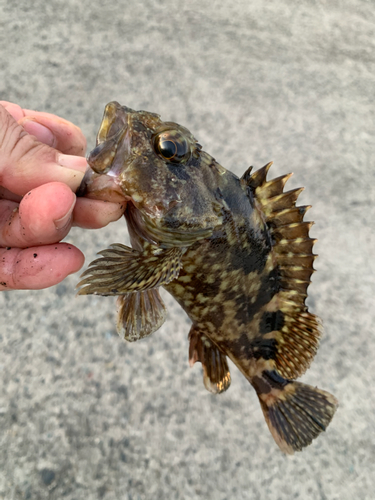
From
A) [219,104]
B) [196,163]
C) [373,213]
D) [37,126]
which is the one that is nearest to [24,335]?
[37,126]

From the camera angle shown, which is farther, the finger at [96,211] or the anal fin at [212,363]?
the anal fin at [212,363]

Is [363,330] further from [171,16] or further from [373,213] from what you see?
[171,16]

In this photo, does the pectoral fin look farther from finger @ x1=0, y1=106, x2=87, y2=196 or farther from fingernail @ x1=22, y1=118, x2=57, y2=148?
fingernail @ x1=22, y1=118, x2=57, y2=148

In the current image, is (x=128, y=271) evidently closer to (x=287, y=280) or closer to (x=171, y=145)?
(x=171, y=145)

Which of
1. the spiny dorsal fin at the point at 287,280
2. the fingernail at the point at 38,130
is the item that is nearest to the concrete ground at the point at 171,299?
the spiny dorsal fin at the point at 287,280

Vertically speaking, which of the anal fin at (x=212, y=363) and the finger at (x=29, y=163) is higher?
the finger at (x=29, y=163)

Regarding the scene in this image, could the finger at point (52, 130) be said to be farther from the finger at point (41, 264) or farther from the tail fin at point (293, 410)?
the tail fin at point (293, 410)
